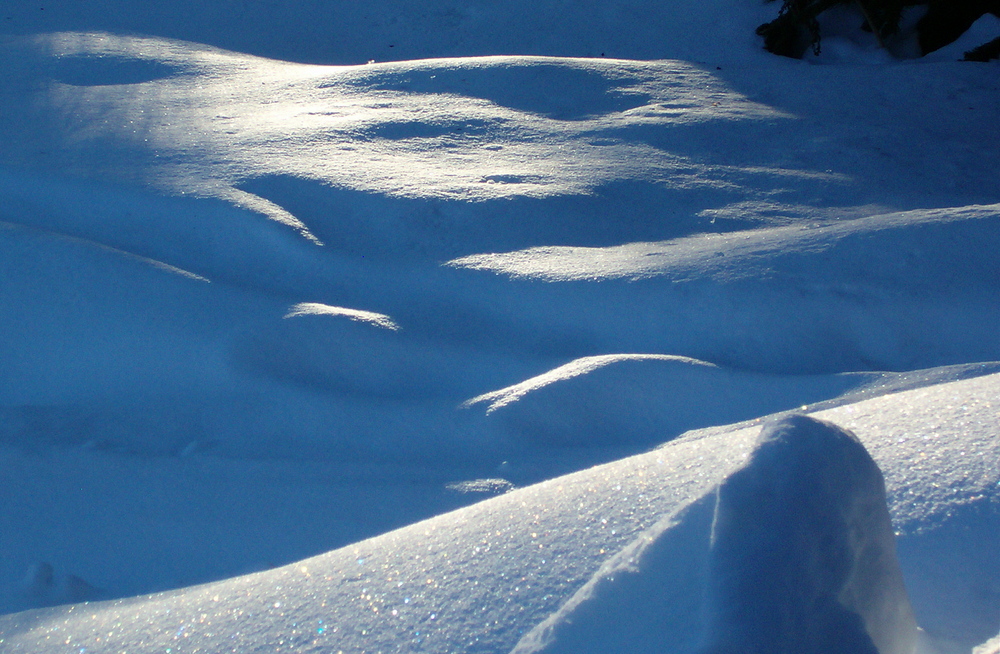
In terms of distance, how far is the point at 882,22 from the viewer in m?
5.24

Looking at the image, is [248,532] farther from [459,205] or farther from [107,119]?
[107,119]

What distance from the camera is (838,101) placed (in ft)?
13.1

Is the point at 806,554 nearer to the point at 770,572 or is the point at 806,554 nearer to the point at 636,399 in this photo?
the point at 770,572

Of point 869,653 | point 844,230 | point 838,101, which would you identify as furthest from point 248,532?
point 838,101

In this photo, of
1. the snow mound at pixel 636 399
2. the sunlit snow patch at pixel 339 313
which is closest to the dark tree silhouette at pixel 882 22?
the snow mound at pixel 636 399

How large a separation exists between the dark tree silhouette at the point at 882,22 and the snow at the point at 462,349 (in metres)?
1.48

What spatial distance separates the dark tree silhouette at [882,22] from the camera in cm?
500

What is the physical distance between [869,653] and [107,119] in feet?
11.2

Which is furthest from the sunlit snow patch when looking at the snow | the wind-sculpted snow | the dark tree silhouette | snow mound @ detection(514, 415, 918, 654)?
the dark tree silhouette

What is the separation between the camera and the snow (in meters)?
1.10

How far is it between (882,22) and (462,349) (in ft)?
16.2

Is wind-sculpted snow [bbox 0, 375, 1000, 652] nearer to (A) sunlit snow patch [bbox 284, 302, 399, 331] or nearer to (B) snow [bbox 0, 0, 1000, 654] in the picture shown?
(B) snow [bbox 0, 0, 1000, 654]

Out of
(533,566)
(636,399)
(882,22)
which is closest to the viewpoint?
(533,566)

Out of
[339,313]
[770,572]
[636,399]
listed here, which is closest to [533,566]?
[770,572]
